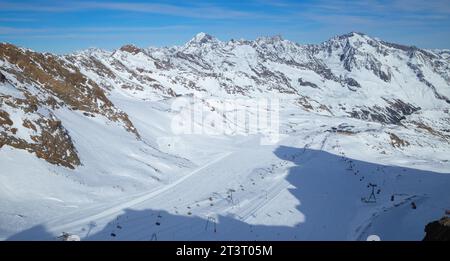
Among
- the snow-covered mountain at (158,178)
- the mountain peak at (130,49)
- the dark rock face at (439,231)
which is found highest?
the mountain peak at (130,49)

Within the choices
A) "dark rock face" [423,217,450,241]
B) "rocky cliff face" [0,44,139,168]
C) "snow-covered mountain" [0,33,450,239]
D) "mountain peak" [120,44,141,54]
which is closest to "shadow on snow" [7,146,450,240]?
"snow-covered mountain" [0,33,450,239]

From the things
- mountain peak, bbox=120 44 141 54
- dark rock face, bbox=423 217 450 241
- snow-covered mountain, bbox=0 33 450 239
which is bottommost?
dark rock face, bbox=423 217 450 241

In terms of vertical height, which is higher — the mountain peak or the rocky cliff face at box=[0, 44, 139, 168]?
the mountain peak

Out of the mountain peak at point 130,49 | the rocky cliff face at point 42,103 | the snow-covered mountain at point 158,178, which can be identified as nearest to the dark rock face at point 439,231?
the snow-covered mountain at point 158,178

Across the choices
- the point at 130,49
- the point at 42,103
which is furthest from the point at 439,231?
the point at 130,49

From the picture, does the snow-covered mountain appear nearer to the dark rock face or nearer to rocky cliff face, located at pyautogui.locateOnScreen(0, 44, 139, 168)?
rocky cliff face, located at pyautogui.locateOnScreen(0, 44, 139, 168)

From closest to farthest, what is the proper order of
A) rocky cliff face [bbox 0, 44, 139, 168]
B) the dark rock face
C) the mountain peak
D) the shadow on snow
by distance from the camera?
the dark rock face < the shadow on snow < rocky cliff face [bbox 0, 44, 139, 168] < the mountain peak

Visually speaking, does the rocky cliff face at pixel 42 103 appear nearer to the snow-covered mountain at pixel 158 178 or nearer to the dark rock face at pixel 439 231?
the snow-covered mountain at pixel 158 178

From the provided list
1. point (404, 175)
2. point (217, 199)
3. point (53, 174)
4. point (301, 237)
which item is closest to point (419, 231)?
point (301, 237)
